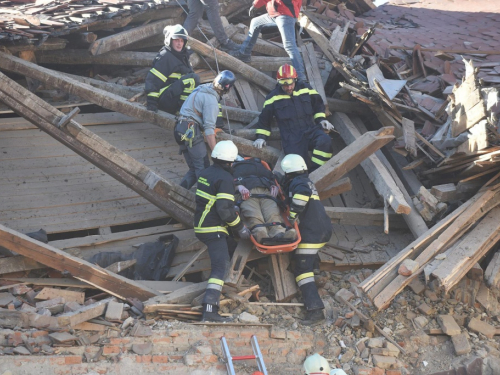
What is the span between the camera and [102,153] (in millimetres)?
8727

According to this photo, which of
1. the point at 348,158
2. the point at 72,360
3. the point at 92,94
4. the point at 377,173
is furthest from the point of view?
the point at 92,94

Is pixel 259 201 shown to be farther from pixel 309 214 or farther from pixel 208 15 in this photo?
pixel 208 15

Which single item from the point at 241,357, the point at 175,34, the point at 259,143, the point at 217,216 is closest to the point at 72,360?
the point at 241,357

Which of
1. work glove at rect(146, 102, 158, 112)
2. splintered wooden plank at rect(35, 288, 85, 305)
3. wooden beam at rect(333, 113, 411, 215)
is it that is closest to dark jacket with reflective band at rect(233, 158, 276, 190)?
wooden beam at rect(333, 113, 411, 215)

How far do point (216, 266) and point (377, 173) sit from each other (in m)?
2.67

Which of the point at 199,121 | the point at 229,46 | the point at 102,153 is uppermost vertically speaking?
the point at 229,46

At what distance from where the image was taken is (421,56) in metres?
11.5

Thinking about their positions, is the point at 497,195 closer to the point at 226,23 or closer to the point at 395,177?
the point at 395,177

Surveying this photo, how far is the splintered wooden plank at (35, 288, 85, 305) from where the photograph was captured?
775cm

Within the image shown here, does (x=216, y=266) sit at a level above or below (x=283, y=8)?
below

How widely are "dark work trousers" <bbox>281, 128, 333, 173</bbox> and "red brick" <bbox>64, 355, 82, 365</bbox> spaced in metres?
4.08

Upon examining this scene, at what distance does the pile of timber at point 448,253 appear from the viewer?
312 inches

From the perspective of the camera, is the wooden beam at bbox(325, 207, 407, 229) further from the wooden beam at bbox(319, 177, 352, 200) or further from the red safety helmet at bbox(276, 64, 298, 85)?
the red safety helmet at bbox(276, 64, 298, 85)

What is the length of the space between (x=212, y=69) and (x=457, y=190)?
4.40 m
